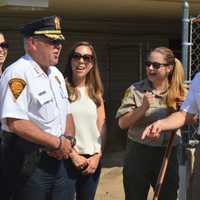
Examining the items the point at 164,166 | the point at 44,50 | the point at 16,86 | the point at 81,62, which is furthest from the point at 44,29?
the point at 164,166

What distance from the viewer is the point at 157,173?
4516mm

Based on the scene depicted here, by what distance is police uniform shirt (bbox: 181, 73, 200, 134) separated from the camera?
13.2 ft

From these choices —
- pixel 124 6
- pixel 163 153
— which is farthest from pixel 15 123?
pixel 124 6

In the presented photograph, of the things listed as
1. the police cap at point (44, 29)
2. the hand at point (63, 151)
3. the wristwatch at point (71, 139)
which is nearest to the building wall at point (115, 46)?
the wristwatch at point (71, 139)

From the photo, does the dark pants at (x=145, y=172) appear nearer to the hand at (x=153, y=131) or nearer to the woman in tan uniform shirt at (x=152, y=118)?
the woman in tan uniform shirt at (x=152, y=118)

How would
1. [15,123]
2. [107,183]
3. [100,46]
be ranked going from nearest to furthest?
1. [15,123]
2. [107,183]
3. [100,46]

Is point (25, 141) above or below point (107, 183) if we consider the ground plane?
above

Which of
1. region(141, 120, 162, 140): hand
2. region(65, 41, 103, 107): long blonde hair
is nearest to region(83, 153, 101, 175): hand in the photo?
region(65, 41, 103, 107): long blonde hair

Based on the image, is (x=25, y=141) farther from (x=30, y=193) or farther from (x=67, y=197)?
(x=67, y=197)

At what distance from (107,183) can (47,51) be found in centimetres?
465

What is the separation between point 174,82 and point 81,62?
2.41 ft

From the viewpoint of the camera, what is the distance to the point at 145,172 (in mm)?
4508

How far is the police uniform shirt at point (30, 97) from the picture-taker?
11.8 feet

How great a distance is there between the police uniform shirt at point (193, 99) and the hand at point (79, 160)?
826mm
